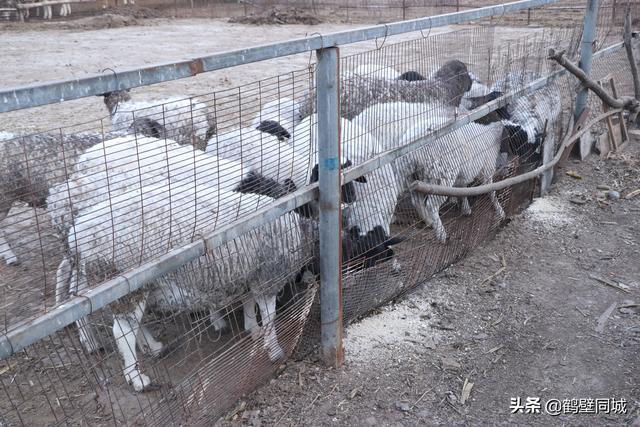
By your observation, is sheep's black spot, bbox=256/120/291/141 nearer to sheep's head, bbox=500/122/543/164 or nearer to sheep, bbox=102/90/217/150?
sheep, bbox=102/90/217/150

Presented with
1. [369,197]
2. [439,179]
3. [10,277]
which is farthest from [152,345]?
[439,179]

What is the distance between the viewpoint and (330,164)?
328cm

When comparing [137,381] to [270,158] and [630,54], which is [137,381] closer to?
[270,158]

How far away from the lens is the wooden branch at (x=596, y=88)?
5.87m

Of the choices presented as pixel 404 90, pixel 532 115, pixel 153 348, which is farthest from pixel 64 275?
pixel 532 115

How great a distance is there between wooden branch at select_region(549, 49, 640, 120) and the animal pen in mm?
393

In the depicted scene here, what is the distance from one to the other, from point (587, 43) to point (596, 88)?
549 mm

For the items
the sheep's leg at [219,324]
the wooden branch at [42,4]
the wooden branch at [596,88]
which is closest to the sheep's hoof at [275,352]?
the sheep's leg at [219,324]

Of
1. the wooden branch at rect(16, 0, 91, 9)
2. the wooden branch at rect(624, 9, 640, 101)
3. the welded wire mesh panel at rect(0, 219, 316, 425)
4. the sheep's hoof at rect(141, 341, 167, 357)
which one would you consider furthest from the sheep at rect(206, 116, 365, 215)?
the wooden branch at rect(16, 0, 91, 9)

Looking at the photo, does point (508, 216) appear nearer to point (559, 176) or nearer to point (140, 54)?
point (559, 176)

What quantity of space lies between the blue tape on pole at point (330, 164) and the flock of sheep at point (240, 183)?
12.6 inches

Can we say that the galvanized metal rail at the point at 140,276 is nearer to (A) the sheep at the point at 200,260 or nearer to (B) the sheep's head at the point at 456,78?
(A) the sheep at the point at 200,260

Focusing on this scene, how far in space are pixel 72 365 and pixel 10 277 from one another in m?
1.09

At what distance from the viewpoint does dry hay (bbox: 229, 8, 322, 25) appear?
23125 millimetres
